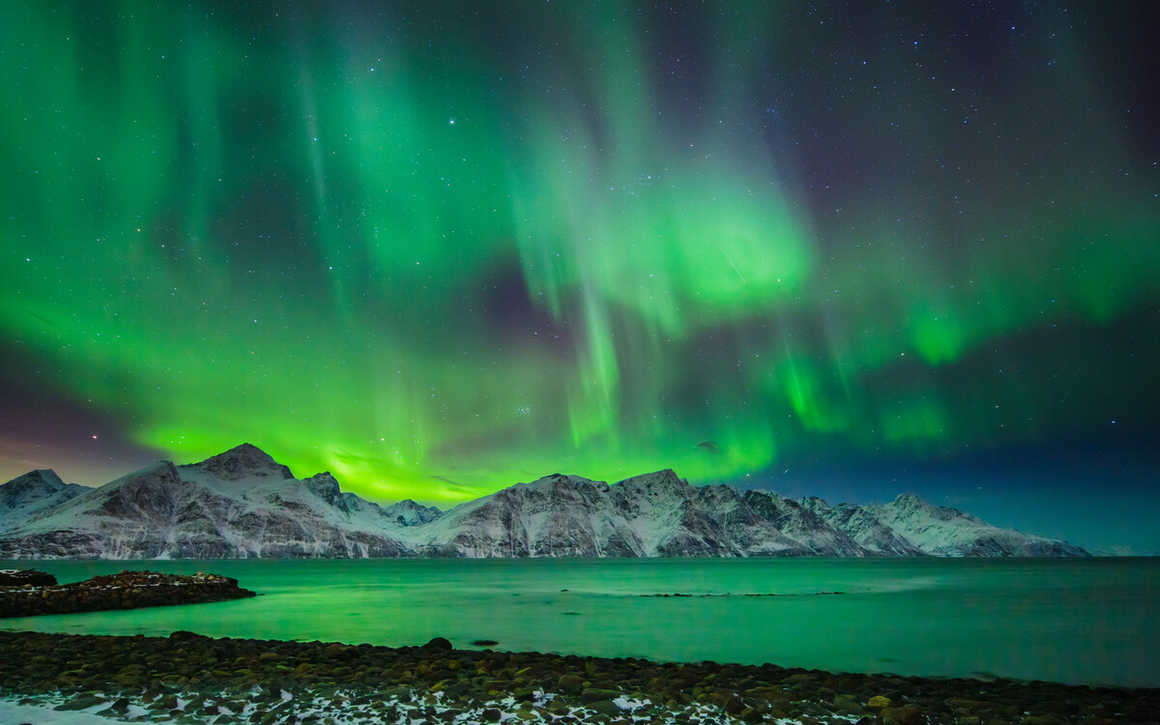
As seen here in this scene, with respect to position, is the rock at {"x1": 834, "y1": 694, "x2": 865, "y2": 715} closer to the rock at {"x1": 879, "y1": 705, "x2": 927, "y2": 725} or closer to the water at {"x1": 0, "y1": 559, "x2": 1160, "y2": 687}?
the rock at {"x1": 879, "y1": 705, "x2": 927, "y2": 725}

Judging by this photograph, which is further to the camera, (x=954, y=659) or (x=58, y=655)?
(x=954, y=659)

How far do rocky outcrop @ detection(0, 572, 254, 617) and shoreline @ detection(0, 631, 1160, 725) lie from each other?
23.9 metres

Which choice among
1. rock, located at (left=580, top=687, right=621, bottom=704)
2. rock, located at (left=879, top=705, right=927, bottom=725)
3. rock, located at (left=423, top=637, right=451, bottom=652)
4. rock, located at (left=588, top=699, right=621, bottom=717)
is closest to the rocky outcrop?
rock, located at (left=423, top=637, right=451, bottom=652)

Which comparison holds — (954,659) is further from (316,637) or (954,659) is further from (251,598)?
(251,598)

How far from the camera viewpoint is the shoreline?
1345 centimetres

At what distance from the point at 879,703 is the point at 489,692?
8.84 meters

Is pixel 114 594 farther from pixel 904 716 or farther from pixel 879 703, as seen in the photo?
pixel 904 716

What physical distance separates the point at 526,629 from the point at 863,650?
18252 mm

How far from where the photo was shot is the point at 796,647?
31812 millimetres

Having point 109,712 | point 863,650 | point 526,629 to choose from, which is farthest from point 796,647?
point 109,712

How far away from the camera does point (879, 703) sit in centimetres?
1511

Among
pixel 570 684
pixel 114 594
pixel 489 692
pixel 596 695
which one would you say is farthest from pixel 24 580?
→ pixel 596 695

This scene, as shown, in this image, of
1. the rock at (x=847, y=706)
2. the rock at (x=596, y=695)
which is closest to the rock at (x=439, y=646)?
the rock at (x=596, y=695)

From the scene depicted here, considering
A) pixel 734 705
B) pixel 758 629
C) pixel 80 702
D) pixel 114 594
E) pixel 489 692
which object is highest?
pixel 114 594
